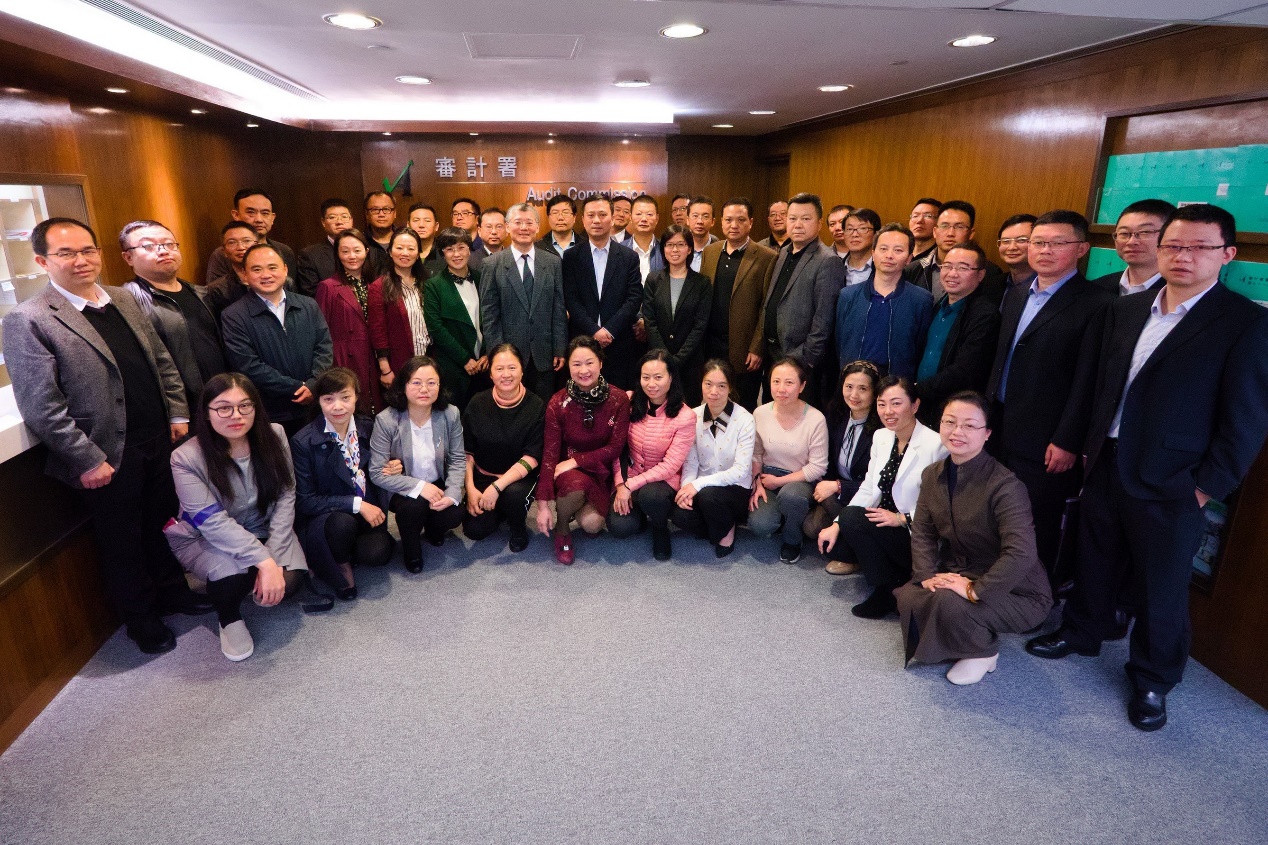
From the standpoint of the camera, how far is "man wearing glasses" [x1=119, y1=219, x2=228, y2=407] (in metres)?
3.02

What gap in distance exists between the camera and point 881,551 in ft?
10.1

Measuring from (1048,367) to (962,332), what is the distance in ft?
1.76

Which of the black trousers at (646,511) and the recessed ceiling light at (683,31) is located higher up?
the recessed ceiling light at (683,31)

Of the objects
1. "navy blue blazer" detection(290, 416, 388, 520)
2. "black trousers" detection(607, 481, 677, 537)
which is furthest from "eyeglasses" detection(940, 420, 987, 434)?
"navy blue blazer" detection(290, 416, 388, 520)

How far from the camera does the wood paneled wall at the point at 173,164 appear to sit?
3.60 m

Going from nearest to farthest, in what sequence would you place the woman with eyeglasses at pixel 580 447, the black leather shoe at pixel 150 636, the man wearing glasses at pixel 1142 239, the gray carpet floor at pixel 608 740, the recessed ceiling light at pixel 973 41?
the gray carpet floor at pixel 608 740 → the man wearing glasses at pixel 1142 239 → the black leather shoe at pixel 150 636 → the recessed ceiling light at pixel 973 41 → the woman with eyeglasses at pixel 580 447

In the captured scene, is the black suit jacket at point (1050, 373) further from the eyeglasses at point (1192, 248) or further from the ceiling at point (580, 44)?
the ceiling at point (580, 44)

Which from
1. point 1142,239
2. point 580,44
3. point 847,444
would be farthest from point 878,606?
point 580,44

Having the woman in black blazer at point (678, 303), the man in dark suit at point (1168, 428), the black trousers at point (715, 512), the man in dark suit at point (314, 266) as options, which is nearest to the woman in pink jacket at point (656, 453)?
the black trousers at point (715, 512)

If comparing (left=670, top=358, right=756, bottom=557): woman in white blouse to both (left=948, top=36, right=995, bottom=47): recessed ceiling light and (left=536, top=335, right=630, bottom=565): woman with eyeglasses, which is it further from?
(left=948, top=36, right=995, bottom=47): recessed ceiling light

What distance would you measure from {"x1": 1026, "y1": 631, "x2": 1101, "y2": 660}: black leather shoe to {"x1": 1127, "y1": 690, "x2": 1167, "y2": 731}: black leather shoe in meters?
0.35

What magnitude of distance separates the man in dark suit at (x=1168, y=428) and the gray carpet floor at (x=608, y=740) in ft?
1.30

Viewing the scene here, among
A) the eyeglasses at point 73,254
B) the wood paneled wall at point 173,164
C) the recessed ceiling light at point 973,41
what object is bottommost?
the eyeglasses at point 73,254

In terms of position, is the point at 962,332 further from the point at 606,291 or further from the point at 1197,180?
the point at 606,291
